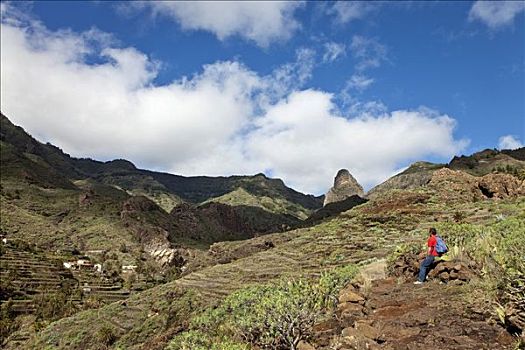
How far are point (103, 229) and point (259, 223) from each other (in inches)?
3577

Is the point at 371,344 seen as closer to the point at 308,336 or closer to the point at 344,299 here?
the point at 308,336

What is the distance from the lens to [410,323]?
30.1 ft

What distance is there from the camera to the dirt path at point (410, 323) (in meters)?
7.95

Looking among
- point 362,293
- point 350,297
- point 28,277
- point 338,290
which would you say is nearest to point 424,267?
point 362,293

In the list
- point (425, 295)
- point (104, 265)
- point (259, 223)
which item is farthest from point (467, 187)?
point (259, 223)

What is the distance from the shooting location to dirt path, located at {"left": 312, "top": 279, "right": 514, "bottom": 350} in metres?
7.95

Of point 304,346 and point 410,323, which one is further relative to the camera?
point 304,346

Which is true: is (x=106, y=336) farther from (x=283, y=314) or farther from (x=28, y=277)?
(x=28, y=277)

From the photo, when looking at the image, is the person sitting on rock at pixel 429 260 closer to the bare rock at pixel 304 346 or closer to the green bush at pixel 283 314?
the green bush at pixel 283 314

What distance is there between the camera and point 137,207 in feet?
419

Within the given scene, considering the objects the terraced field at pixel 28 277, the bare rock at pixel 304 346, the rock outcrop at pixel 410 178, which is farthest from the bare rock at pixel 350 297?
the rock outcrop at pixel 410 178

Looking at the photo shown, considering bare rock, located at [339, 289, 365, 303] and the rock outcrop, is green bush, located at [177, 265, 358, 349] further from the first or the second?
the rock outcrop

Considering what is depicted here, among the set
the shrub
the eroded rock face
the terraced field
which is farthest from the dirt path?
the terraced field

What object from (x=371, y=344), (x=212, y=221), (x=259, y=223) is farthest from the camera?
(x=259, y=223)
